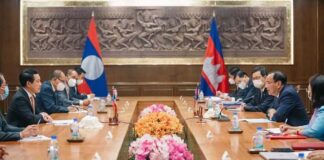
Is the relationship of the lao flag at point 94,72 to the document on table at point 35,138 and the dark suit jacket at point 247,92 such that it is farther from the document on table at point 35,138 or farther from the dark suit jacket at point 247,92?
the document on table at point 35,138

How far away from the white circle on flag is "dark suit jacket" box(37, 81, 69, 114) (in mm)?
1728

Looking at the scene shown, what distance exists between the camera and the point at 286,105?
5645 mm

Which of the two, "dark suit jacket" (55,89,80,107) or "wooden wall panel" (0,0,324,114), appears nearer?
"dark suit jacket" (55,89,80,107)

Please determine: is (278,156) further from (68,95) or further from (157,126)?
(68,95)

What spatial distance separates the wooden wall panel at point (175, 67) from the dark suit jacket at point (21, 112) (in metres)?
5.37

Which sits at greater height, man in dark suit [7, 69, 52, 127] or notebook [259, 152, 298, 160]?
man in dark suit [7, 69, 52, 127]

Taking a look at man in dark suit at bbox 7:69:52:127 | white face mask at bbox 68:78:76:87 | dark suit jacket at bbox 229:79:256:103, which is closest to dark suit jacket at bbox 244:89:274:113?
dark suit jacket at bbox 229:79:256:103

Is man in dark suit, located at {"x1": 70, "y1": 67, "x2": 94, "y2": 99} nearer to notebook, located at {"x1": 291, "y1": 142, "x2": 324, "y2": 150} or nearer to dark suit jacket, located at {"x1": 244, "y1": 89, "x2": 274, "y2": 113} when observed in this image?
dark suit jacket, located at {"x1": 244, "y1": 89, "x2": 274, "y2": 113}

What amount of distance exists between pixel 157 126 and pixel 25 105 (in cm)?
159

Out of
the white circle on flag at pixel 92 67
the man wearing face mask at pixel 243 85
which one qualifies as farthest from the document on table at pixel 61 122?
the man wearing face mask at pixel 243 85

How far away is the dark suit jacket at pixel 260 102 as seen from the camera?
267 inches

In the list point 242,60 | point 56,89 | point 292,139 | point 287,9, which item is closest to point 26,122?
point 56,89

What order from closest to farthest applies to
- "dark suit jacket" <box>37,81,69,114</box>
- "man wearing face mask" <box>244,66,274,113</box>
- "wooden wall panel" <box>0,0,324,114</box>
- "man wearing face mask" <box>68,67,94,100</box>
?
"dark suit jacket" <box>37,81,69,114</box> < "man wearing face mask" <box>244,66,274,113</box> < "man wearing face mask" <box>68,67,94,100</box> < "wooden wall panel" <box>0,0,324,114</box>

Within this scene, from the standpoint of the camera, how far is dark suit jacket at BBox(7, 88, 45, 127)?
211 inches
